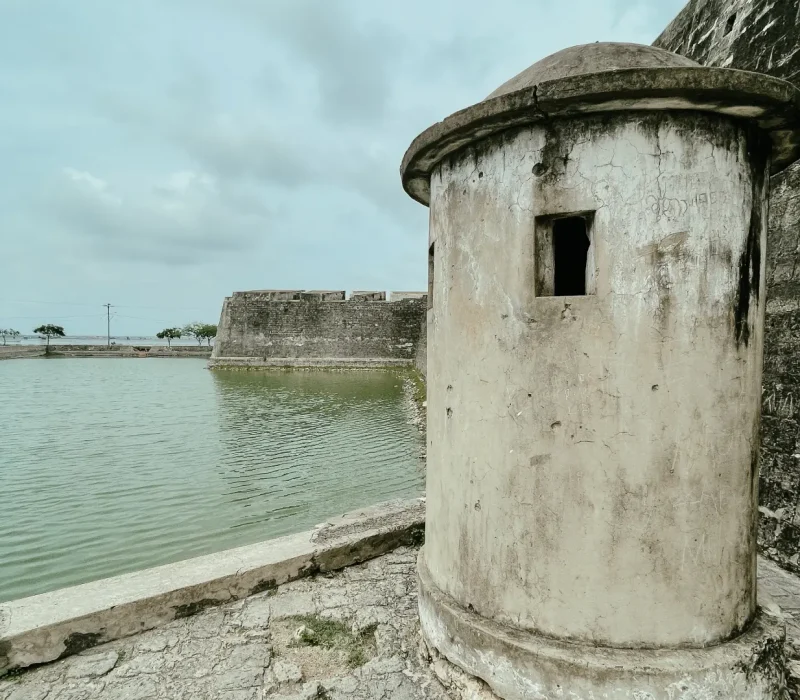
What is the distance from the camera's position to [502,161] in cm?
187

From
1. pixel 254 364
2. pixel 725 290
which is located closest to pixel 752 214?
pixel 725 290

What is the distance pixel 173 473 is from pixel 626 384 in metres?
6.62

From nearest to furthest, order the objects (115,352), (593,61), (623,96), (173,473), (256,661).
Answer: (623,96), (593,61), (256,661), (173,473), (115,352)

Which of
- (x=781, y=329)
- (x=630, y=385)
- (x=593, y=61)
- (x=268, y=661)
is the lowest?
(x=268, y=661)

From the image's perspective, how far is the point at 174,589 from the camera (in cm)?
252

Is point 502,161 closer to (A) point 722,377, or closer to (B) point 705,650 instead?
(A) point 722,377

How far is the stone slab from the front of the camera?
2.22m

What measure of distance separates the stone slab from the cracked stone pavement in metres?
0.06

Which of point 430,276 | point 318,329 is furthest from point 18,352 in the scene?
point 430,276

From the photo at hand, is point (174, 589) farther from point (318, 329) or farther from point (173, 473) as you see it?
point (318, 329)

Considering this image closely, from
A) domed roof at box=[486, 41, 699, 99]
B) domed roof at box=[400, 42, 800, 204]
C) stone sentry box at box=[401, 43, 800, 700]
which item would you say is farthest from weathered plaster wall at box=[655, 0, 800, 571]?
domed roof at box=[486, 41, 699, 99]

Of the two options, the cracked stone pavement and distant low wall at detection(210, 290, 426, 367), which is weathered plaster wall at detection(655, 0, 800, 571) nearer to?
the cracked stone pavement

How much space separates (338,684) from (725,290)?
1.97 meters

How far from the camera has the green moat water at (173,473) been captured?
4.86 meters
